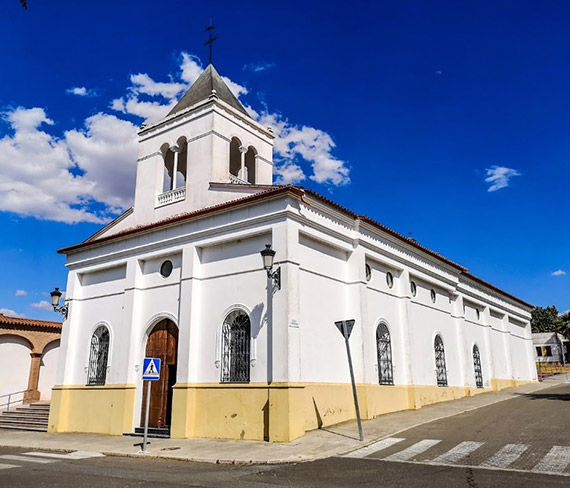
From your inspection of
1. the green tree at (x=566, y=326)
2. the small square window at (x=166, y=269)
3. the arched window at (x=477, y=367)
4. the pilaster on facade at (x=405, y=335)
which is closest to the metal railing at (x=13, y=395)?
the small square window at (x=166, y=269)

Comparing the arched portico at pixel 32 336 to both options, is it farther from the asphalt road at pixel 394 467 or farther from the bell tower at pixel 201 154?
the asphalt road at pixel 394 467

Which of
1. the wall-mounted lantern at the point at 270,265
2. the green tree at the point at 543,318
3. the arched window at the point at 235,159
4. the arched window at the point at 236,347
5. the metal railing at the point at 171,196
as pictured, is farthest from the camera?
the green tree at the point at 543,318

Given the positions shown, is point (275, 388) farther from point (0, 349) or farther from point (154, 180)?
point (0, 349)

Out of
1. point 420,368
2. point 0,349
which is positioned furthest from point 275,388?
point 0,349

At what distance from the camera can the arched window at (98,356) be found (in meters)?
16.6

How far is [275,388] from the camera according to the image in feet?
39.4

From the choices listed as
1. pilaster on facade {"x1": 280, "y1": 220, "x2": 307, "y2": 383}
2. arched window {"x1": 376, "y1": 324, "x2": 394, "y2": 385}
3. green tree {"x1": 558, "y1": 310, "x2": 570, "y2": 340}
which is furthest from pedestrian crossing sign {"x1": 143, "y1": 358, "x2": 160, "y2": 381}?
green tree {"x1": 558, "y1": 310, "x2": 570, "y2": 340}

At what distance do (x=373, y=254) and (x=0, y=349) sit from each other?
17.5 m

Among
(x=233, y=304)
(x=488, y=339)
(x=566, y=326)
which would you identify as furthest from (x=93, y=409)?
(x=566, y=326)

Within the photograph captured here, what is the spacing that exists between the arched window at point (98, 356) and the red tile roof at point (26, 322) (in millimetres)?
8417

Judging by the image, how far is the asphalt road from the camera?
7566mm

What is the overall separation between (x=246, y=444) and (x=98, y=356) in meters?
7.56

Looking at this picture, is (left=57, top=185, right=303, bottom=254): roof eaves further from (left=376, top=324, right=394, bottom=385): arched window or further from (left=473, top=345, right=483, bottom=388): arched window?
(left=473, top=345, right=483, bottom=388): arched window

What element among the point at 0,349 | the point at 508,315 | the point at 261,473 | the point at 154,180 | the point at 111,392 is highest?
the point at 154,180
